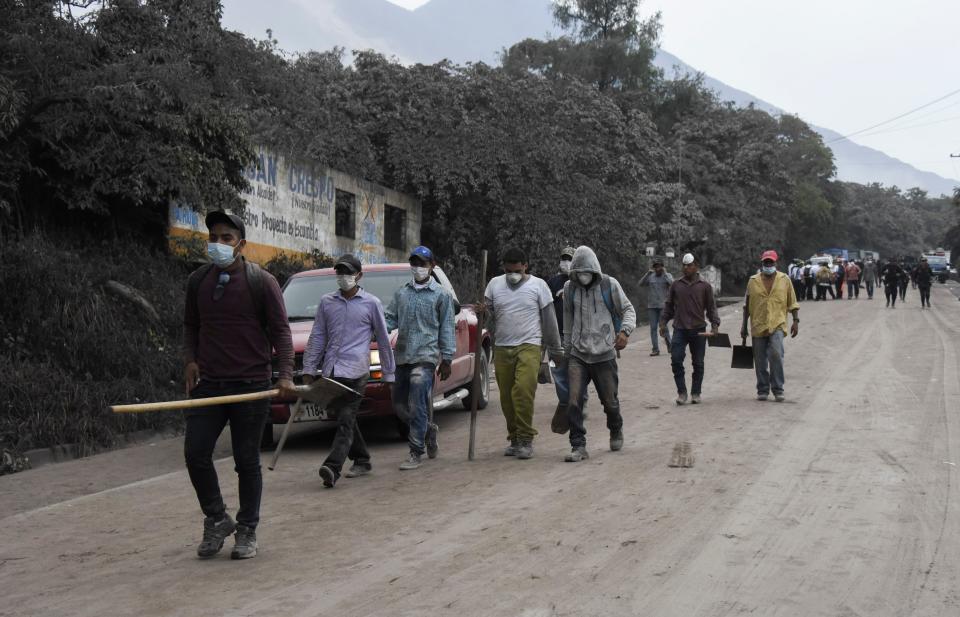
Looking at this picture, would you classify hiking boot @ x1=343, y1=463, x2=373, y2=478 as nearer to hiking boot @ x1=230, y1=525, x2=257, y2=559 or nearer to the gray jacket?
hiking boot @ x1=230, y1=525, x2=257, y2=559

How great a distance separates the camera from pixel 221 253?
19.6ft

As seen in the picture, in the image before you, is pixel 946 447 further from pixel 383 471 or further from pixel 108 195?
pixel 108 195

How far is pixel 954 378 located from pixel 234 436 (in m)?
13.7

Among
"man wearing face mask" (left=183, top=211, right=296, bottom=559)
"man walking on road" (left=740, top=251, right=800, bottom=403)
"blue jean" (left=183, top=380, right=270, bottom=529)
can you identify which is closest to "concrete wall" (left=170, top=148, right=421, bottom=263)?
"man walking on road" (left=740, top=251, right=800, bottom=403)

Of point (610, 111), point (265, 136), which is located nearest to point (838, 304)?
point (610, 111)

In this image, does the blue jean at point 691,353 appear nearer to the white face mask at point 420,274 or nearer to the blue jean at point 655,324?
the white face mask at point 420,274

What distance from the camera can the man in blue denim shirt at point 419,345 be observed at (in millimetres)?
9383

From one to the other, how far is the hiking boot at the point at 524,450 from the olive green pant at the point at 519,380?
5 centimetres

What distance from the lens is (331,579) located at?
5.59 meters

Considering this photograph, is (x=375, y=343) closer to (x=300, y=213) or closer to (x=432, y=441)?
(x=432, y=441)

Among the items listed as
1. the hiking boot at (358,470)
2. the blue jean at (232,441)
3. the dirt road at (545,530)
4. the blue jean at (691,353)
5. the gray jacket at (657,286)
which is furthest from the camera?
the gray jacket at (657,286)

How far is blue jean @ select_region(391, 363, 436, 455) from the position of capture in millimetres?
9367

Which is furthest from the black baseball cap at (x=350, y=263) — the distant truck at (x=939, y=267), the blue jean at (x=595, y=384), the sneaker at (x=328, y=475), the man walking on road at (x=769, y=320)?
the distant truck at (x=939, y=267)

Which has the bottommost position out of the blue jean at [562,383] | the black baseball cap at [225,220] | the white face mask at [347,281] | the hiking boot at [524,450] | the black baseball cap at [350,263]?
the hiking boot at [524,450]
